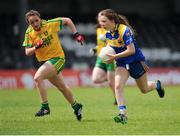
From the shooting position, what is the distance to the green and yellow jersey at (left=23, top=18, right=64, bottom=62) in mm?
13961

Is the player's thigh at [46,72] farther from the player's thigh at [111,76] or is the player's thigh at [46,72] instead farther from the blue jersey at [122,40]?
the player's thigh at [111,76]

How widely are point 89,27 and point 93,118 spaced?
882 inches

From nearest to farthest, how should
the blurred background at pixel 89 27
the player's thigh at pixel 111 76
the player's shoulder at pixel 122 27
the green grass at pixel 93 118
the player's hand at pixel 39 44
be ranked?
the green grass at pixel 93 118, the player's shoulder at pixel 122 27, the player's hand at pixel 39 44, the player's thigh at pixel 111 76, the blurred background at pixel 89 27

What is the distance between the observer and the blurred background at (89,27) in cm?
3270

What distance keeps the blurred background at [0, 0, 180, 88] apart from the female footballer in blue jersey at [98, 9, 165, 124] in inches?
693

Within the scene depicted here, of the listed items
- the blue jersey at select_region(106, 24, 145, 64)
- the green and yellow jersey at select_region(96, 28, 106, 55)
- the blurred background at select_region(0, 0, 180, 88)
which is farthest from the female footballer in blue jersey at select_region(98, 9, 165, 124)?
the blurred background at select_region(0, 0, 180, 88)

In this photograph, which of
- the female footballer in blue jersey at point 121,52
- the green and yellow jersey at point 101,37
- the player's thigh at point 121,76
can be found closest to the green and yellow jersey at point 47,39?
the female footballer in blue jersey at point 121,52

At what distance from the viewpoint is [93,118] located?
14.2 meters

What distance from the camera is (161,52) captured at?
35.0m

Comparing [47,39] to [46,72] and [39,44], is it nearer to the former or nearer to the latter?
[39,44]

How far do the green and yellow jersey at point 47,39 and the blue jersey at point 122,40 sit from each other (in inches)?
50.6

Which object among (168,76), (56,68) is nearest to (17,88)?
(168,76)

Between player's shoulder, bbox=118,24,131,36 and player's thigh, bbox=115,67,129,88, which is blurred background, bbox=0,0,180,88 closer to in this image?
player's thigh, bbox=115,67,129,88

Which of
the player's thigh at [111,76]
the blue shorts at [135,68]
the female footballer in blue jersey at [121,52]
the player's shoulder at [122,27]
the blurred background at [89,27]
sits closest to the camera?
the female footballer in blue jersey at [121,52]
